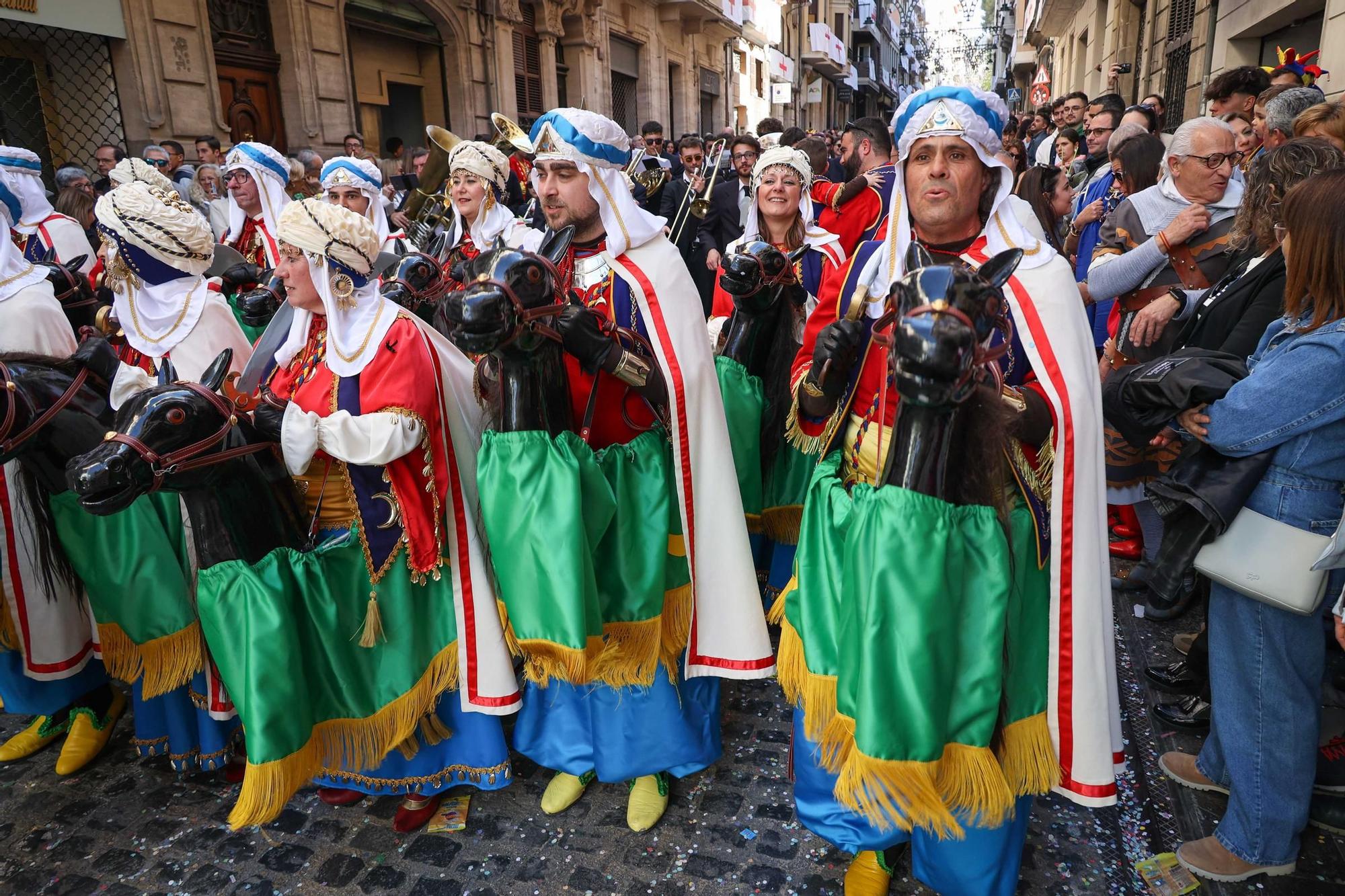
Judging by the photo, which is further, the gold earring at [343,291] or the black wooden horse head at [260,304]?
the black wooden horse head at [260,304]

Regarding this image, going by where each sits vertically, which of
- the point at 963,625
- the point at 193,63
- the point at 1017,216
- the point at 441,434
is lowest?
the point at 963,625

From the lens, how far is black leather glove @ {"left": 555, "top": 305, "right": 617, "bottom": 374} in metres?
2.40

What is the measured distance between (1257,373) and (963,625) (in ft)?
3.63

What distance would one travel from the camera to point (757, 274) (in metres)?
3.19

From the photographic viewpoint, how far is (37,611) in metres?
3.13

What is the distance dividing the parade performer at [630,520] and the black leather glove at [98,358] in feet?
5.34

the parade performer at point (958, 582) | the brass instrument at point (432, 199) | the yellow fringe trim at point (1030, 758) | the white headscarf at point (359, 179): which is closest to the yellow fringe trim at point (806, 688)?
the parade performer at point (958, 582)

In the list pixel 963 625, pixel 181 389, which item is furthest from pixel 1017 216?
pixel 181 389

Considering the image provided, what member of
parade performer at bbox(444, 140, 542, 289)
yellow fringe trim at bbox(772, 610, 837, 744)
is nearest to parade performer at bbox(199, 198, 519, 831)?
yellow fringe trim at bbox(772, 610, 837, 744)

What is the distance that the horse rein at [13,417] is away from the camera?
265 centimetres

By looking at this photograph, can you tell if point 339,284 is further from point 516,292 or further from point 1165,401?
point 1165,401

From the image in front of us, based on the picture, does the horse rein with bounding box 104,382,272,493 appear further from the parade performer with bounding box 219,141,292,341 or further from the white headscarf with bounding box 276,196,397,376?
the parade performer with bounding box 219,141,292,341

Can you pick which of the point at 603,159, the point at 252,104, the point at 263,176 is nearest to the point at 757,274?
the point at 603,159

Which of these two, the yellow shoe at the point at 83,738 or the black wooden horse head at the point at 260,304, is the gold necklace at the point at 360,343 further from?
the yellow shoe at the point at 83,738
